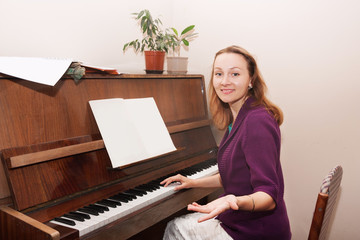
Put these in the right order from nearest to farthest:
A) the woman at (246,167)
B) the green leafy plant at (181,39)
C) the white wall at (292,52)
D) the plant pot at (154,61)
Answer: the woman at (246,167)
the white wall at (292,52)
the plant pot at (154,61)
the green leafy plant at (181,39)

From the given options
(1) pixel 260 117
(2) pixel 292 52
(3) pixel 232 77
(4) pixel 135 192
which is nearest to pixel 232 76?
(3) pixel 232 77

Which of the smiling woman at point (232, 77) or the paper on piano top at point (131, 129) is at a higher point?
the smiling woman at point (232, 77)

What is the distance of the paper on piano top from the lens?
153cm

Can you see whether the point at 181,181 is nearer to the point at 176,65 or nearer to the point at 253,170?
the point at 253,170

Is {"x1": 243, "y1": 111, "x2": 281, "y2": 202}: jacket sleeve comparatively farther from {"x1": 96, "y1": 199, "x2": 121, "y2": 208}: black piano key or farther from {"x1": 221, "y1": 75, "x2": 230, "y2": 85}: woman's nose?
{"x1": 96, "y1": 199, "x2": 121, "y2": 208}: black piano key

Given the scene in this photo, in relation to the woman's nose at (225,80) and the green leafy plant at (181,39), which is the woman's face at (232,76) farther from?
the green leafy plant at (181,39)

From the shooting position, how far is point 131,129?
165 centimetres

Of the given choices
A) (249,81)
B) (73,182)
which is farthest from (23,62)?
(249,81)

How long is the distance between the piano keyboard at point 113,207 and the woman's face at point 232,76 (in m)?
0.57

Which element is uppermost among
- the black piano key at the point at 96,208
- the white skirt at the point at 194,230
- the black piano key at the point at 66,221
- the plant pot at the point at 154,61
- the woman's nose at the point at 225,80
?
the plant pot at the point at 154,61

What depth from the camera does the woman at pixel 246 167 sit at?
1.12 meters

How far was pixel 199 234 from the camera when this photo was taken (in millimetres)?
1264

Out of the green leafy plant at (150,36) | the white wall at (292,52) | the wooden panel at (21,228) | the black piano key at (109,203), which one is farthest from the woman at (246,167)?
the white wall at (292,52)

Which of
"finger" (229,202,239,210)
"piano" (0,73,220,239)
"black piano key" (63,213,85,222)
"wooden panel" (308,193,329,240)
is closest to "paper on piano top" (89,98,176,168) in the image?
"piano" (0,73,220,239)
